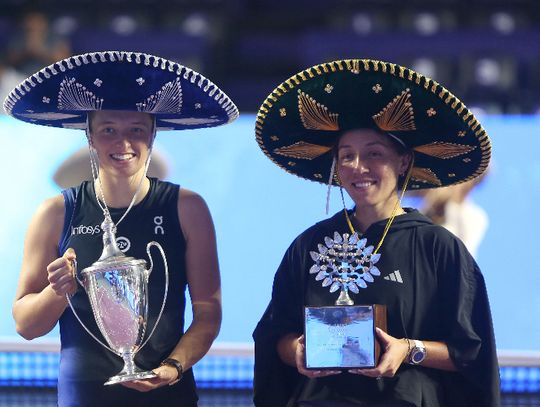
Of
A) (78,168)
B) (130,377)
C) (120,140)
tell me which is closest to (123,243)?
(120,140)

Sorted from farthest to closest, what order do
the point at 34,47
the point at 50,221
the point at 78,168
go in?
the point at 34,47 < the point at 78,168 < the point at 50,221

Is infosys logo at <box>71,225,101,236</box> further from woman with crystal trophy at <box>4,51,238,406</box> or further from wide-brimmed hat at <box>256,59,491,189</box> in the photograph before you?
wide-brimmed hat at <box>256,59,491,189</box>

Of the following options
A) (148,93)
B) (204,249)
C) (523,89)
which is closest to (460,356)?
(204,249)

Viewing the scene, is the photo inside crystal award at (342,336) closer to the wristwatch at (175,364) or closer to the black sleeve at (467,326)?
the black sleeve at (467,326)

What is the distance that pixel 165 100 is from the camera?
305cm

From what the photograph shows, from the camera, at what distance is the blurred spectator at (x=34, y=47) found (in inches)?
269

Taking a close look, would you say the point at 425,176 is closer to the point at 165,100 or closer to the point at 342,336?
the point at 342,336

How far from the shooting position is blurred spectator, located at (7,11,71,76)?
22.4 ft

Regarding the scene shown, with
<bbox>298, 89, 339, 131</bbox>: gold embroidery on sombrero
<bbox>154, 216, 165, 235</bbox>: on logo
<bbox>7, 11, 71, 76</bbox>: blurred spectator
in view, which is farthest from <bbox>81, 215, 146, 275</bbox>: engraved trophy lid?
<bbox>7, 11, 71, 76</bbox>: blurred spectator

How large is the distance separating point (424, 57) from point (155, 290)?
459 cm

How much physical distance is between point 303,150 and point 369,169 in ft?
0.90

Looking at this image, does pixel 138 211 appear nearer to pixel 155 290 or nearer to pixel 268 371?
pixel 155 290

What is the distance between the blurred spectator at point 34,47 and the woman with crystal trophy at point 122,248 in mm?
3670

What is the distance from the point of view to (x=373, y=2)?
26.9 ft
